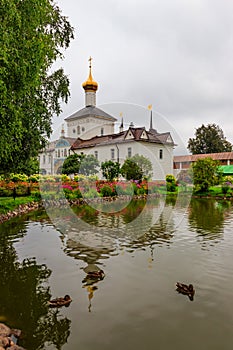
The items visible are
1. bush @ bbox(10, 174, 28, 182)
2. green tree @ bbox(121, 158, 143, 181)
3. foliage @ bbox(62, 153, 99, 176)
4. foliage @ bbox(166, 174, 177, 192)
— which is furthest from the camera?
foliage @ bbox(62, 153, 99, 176)

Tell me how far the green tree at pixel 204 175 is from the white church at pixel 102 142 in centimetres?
1037

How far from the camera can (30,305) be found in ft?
14.9

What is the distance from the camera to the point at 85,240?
8.76 m

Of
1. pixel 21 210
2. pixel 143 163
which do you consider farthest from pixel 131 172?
pixel 21 210

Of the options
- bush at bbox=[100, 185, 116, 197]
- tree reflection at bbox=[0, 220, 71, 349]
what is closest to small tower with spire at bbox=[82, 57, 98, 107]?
bush at bbox=[100, 185, 116, 197]

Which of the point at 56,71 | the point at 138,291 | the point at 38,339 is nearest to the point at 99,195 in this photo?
the point at 56,71

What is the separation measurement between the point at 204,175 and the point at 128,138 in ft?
47.3

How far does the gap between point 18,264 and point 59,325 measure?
113 inches

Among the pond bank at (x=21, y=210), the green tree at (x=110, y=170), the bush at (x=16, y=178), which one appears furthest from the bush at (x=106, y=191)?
the bush at (x=16, y=178)

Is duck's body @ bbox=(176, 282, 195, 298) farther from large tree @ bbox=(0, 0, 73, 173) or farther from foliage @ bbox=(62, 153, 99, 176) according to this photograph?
foliage @ bbox=(62, 153, 99, 176)

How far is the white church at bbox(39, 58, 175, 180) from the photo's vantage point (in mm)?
38781

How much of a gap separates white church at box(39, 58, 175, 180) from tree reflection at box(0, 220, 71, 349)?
105 ft

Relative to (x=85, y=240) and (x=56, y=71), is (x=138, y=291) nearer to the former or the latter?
(x=85, y=240)

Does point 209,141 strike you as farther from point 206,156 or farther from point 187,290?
point 187,290
